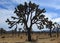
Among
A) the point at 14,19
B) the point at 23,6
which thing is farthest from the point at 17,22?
the point at 23,6

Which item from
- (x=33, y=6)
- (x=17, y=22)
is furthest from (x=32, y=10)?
(x=17, y=22)

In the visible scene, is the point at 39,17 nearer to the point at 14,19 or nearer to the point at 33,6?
the point at 33,6

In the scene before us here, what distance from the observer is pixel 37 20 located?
55.3 meters

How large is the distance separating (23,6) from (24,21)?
4.58 meters

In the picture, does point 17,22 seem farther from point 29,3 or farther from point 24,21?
point 29,3

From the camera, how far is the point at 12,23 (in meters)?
55.7

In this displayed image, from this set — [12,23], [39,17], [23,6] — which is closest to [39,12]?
[39,17]

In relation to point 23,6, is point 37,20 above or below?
below

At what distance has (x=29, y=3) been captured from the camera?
54844 millimetres

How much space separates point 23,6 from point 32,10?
2.85 m

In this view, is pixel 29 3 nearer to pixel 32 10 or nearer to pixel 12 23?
pixel 32 10

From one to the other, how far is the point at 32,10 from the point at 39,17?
2.90 meters

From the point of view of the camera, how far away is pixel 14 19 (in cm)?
5534

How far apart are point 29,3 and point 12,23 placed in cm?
762
